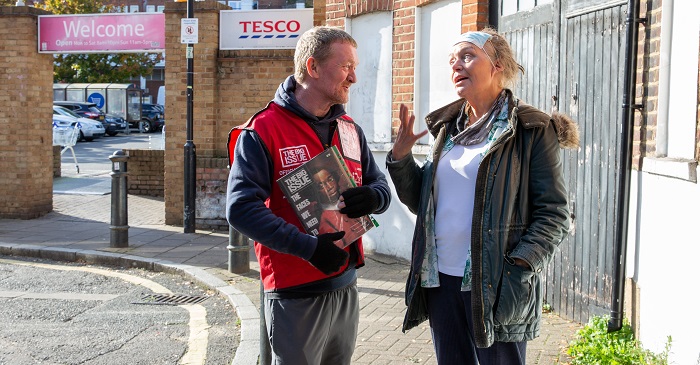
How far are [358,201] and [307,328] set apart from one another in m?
0.54

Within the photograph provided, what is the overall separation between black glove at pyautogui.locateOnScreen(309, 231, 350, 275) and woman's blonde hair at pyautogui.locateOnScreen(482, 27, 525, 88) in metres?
0.99

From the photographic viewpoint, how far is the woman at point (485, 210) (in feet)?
10.5

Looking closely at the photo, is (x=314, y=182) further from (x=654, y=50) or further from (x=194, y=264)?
(x=194, y=264)

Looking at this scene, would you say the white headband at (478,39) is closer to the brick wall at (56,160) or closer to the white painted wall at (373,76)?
the white painted wall at (373,76)

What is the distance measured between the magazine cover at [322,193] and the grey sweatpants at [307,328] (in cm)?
26

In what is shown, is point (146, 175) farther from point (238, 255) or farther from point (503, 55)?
point (503, 55)

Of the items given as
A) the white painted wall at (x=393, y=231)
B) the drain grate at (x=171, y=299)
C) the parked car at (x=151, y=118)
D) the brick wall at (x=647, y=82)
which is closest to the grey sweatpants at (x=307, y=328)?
the brick wall at (x=647, y=82)

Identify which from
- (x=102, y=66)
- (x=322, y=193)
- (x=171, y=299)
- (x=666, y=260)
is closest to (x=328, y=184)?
(x=322, y=193)

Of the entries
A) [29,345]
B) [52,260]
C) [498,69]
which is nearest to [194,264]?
[52,260]

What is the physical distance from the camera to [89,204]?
48.9ft

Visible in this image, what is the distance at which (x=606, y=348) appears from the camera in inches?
201

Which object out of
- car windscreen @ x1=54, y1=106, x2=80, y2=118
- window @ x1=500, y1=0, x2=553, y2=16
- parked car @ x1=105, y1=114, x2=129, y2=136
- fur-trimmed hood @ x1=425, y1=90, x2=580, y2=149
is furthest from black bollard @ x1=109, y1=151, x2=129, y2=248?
parked car @ x1=105, y1=114, x2=129, y2=136

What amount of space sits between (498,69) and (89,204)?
12.7 meters

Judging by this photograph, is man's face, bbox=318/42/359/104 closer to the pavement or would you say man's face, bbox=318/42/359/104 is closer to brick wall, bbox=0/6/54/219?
the pavement
